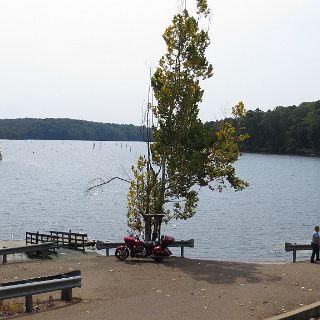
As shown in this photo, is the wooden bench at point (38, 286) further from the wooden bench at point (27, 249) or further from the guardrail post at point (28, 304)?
the wooden bench at point (27, 249)

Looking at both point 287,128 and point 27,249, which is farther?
point 287,128

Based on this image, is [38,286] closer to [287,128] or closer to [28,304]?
[28,304]

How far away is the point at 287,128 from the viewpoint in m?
190

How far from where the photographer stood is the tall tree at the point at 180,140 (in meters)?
24.9

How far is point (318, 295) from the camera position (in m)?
15.5

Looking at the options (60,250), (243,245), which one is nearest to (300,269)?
(60,250)

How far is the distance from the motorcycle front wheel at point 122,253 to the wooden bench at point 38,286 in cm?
802

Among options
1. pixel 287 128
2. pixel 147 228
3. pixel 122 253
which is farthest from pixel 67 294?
pixel 287 128

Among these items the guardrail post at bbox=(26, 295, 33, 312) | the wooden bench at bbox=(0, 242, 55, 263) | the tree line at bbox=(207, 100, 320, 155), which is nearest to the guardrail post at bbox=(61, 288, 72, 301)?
the guardrail post at bbox=(26, 295, 33, 312)

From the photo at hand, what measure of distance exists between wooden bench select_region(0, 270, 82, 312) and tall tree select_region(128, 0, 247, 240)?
1075 cm

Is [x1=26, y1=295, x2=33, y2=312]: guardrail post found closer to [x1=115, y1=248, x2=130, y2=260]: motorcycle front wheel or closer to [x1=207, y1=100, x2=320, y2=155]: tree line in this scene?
[x1=115, y1=248, x2=130, y2=260]: motorcycle front wheel

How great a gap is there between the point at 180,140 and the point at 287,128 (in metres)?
171

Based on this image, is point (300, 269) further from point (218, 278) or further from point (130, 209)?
point (130, 209)

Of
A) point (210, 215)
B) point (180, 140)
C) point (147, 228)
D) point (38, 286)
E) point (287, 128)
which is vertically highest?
point (287, 128)
